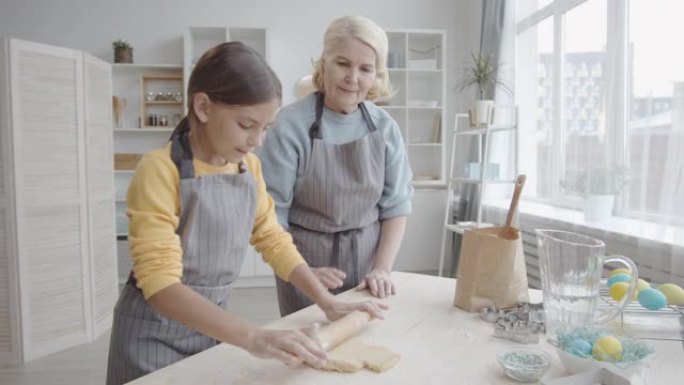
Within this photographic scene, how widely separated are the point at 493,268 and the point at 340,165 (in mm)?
532

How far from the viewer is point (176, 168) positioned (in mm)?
1013

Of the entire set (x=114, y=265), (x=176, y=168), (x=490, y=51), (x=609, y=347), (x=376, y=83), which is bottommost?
(x=114, y=265)

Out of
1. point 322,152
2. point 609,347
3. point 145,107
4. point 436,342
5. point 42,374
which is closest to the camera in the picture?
point 609,347

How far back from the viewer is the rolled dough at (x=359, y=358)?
83 centimetres

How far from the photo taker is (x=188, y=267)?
107 cm

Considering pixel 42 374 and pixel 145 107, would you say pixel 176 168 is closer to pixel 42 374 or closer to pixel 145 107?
pixel 42 374

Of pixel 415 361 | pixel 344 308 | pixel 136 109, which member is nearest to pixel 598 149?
pixel 344 308

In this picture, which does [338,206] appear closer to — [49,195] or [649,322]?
[649,322]

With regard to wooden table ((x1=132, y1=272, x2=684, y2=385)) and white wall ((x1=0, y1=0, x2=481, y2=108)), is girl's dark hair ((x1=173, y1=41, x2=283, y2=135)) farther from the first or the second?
white wall ((x1=0, y1=0, x2=481, y2=108))

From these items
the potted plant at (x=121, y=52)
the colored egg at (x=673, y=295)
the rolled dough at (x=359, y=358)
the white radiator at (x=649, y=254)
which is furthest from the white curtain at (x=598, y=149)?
the potted plant at (x=121, y=52)

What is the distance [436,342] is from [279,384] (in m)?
0.32

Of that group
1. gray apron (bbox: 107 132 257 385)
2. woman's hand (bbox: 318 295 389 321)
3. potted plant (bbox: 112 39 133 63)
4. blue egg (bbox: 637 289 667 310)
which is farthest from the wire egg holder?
potted plant (bbox: 112 39 133 63)

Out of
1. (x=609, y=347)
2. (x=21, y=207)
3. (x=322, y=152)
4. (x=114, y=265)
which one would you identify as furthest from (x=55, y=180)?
(x=609, y=347)

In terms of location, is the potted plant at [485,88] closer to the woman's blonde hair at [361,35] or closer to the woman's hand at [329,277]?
the woman's blonde hair at [361,35]
